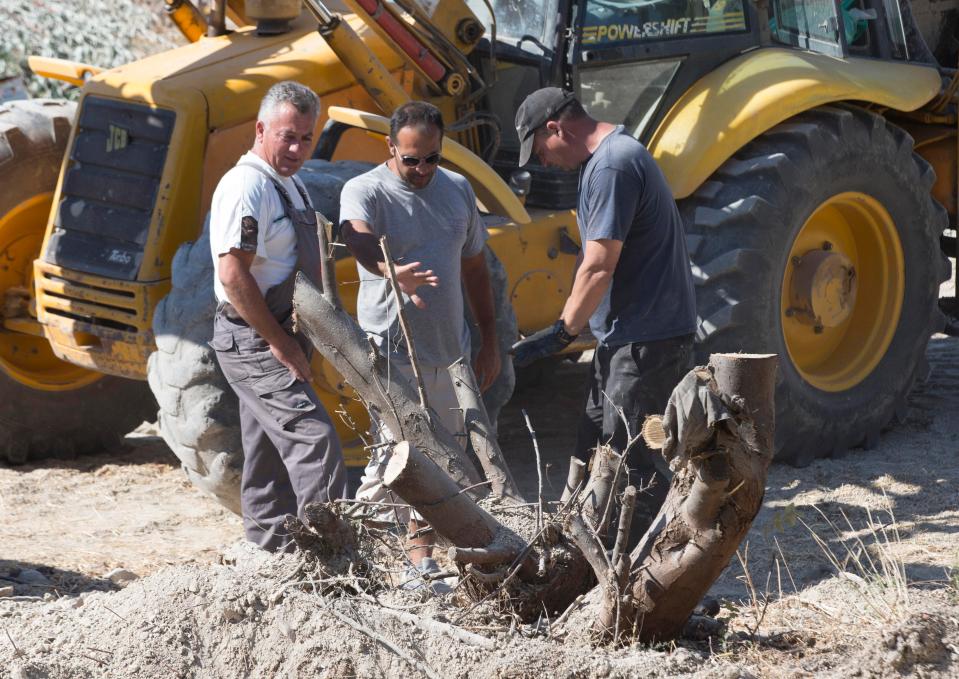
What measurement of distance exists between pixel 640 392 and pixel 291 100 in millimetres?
1506

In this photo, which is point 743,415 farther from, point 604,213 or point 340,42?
point 340,42

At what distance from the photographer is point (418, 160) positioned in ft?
14.9

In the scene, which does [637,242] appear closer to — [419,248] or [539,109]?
[539,109]

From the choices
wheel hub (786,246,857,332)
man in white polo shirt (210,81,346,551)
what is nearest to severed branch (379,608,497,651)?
man in white polo shirt (210,81,346,551)

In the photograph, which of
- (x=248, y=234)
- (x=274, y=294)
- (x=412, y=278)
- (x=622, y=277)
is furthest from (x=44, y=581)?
(x=622, y=277)

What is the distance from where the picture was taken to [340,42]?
222 inches

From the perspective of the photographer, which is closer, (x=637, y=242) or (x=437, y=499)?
(x=437, y=499)

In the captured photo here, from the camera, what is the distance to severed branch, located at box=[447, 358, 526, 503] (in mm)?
4082

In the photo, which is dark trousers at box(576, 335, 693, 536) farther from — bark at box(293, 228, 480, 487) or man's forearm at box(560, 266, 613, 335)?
bark at box(293, 228, 480, 487)

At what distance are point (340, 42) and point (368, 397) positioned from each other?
2144 mm

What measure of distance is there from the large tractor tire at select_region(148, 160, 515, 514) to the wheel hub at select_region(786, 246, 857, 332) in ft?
7.60

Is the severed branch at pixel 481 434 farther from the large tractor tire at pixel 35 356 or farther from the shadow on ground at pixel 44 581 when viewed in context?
the large tractor tire at pixel 35 356

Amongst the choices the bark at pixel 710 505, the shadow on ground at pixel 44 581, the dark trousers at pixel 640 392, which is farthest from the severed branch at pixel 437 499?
the shadow on ground at pixel 44 581

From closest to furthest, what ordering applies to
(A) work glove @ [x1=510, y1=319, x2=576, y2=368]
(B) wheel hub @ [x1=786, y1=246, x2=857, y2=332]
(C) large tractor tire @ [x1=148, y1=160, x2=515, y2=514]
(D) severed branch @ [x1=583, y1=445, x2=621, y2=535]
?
(D) severed branch @ [x1=583, y1=445, x2=621, y2=535] → (A) work glove @ [x1=510, y1=319, x2=576, y2=368] → (C) large tractor tire @ [x1=148, y1=160, x2=515, y2=514] → (B) wheel hub @ [x1=786, y1=246, x2=857, y2=332]
